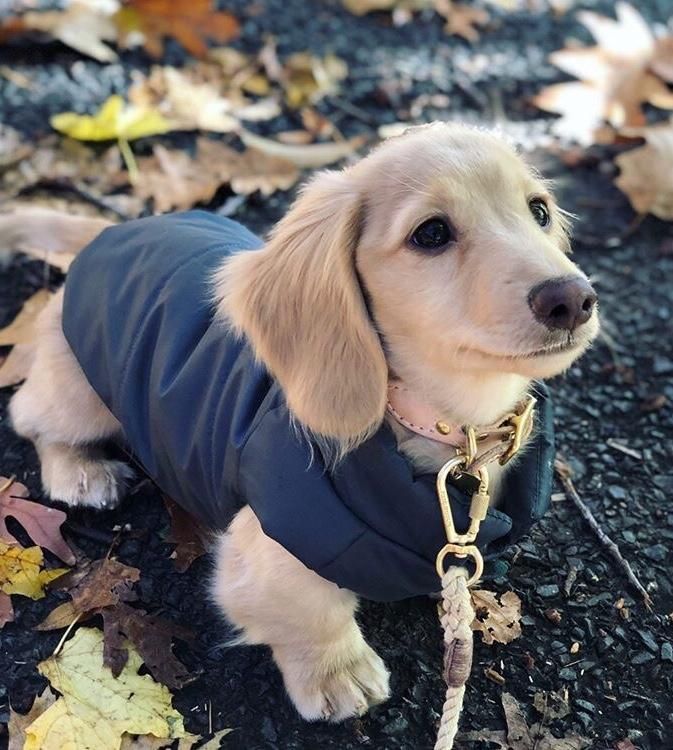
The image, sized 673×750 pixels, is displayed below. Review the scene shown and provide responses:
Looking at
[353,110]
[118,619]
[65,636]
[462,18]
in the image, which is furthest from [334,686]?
[462,18]

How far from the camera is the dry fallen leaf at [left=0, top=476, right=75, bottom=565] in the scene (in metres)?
2.46

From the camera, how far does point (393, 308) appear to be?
1815 mm

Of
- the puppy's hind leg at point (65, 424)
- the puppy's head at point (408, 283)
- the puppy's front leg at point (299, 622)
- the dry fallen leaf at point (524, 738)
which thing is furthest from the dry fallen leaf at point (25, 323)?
the dry fallen leaf at point (524, 738)

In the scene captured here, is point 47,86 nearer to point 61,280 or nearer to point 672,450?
point 61,280

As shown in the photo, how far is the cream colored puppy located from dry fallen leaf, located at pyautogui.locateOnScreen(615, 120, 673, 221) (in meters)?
1.88

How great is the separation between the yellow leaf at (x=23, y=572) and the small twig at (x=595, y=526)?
148 centimetres

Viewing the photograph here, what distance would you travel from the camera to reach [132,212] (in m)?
3.67

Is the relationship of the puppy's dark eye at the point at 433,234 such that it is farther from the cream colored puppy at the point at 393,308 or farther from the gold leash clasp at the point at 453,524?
the gold leash clasp at the point at 453,524

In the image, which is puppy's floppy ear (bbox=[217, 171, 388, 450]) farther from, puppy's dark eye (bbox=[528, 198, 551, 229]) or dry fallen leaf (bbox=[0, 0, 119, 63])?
dry fallen leaf (bbox=[0, 0, 119, 63])

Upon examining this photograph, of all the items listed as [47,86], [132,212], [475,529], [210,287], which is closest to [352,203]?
[210,287]

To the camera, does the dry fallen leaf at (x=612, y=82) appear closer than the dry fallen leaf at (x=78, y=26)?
Yes

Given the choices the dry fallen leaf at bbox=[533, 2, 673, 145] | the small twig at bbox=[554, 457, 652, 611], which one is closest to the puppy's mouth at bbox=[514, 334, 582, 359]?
the small twig at bbox=[554, 457, 652, 611]

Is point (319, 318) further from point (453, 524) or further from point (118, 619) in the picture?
point (118, 619)

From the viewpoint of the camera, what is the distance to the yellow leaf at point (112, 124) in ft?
12.8
